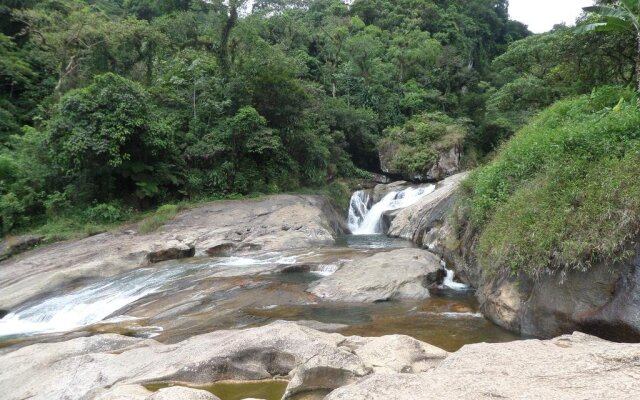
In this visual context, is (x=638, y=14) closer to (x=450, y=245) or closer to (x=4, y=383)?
(x=450, y=245)

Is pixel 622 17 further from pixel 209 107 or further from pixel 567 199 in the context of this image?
pixel 209 107

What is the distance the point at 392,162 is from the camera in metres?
28.6

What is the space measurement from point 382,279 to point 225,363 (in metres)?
5.17

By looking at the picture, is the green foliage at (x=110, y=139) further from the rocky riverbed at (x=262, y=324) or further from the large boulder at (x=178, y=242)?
the rocky riverbed at (x=262, y=324)

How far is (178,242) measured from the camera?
1544 cm

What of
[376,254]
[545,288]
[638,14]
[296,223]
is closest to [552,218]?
[545,288]

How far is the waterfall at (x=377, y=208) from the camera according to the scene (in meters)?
21.9

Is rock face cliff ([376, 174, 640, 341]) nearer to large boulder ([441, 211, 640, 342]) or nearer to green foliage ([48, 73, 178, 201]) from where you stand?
large boulder ([441, 211, 640, 342])

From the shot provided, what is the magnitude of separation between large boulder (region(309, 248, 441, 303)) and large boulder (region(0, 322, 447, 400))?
352 cm

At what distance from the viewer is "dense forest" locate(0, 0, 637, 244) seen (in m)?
17.8

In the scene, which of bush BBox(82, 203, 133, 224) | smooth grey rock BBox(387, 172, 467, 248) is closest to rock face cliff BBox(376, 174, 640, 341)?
smooth grey rock BBox(387, 172, 467, 248)

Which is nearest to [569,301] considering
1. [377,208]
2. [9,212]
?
[377,208]

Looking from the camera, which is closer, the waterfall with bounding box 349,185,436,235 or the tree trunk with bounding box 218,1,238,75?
the waterfall with bounding box 349,185,436,235

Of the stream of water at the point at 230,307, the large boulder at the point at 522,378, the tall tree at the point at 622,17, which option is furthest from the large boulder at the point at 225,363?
the tall tree at the point at 622,17
